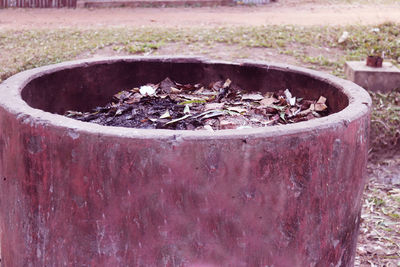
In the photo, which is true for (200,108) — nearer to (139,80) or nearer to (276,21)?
(139,80)

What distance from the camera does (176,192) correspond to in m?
1.41

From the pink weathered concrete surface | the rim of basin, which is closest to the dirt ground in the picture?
the rim of basin

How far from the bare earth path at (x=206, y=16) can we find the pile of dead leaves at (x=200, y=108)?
5.85 meters

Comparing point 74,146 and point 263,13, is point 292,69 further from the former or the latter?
point 263,13

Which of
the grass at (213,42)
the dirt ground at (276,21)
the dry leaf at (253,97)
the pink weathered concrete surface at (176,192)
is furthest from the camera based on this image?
the grass at (213,42)

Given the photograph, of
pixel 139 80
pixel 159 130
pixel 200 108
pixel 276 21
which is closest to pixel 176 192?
pixel 159 130

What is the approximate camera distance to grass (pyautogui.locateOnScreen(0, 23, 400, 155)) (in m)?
5.59

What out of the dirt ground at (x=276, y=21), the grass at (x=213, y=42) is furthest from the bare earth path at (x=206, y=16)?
the grass at (x=213, y=42)

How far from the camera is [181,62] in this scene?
262 cm

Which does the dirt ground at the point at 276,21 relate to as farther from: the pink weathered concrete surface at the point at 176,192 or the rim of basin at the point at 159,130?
the pink weathered concrete surface at the point at 176,192

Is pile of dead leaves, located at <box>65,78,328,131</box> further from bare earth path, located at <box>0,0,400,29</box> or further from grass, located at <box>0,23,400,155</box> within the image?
bare earth path, located at <box>0,0,400,29</box>

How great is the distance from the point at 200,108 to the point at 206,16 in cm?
741

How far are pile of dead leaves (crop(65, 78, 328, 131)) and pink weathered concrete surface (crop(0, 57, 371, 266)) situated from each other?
46 cm

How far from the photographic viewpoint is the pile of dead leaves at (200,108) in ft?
6.54
